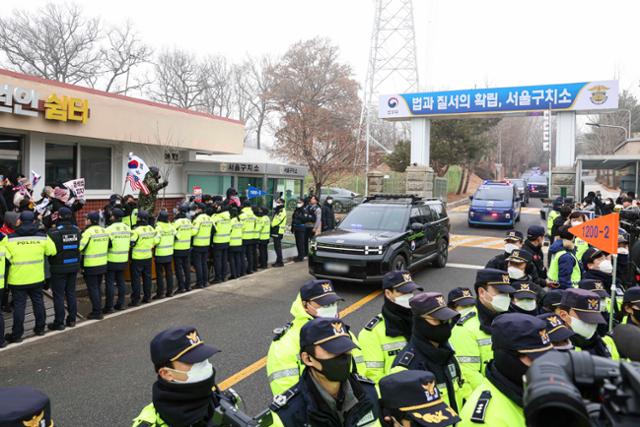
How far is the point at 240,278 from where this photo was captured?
10758 mm

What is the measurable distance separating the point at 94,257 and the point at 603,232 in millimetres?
7365

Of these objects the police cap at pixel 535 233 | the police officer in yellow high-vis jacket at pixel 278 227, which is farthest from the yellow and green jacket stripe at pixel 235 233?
the police cap at pixel 535 233

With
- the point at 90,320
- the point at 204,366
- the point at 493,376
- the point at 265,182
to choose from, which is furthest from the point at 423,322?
the point at 265,182

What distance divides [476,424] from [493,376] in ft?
0.95

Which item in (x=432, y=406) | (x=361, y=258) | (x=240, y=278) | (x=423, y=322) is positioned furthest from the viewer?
(x=240, y=278)

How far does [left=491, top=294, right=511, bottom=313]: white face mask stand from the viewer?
3.92 m

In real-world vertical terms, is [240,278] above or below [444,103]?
below

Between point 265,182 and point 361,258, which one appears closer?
point 361,258

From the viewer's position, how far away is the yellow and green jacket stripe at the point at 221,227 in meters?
10.1

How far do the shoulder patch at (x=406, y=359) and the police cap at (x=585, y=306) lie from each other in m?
1.52

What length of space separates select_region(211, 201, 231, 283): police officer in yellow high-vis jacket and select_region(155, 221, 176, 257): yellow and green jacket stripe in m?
1.32

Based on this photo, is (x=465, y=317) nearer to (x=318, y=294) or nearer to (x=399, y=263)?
(x=318, y=294)

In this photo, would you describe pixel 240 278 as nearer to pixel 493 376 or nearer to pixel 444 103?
pixel 493 376

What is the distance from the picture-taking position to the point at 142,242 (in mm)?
8258
